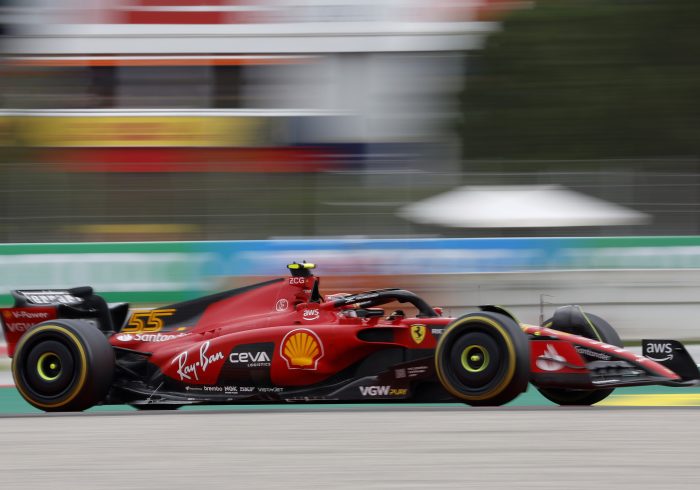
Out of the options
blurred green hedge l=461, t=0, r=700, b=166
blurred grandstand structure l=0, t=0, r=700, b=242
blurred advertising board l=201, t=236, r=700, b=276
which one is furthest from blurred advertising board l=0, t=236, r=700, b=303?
blurred green hedge l=461, t=0, r=700, b=166

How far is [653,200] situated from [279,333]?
6.80 metres

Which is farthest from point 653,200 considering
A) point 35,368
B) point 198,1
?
point 198,1

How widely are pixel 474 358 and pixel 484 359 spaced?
6 centimetres

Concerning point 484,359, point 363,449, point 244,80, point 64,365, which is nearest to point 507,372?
point 484,359

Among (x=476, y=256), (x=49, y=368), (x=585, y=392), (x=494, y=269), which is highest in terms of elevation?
(x=476, y=256)

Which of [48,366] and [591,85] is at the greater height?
[591,85]

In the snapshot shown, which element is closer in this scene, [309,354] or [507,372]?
[507,372]

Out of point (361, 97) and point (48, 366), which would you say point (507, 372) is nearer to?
point (48, 366)

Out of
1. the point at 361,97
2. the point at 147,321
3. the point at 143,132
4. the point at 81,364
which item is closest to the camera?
the point at 81,364

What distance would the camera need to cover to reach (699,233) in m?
13.5

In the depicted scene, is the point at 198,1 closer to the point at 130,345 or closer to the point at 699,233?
the point at 699,233

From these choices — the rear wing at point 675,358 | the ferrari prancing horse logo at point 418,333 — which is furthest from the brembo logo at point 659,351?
the ferrari prancing horse logo at point 418,333

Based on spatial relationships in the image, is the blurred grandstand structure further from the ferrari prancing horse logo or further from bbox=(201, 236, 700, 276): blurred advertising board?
the ferrari prancing horse logo

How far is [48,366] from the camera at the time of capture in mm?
A: 8375
